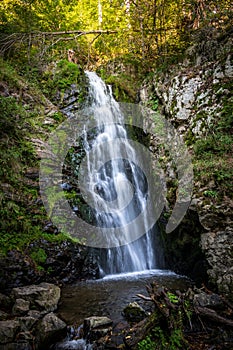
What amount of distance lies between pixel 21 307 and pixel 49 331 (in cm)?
86

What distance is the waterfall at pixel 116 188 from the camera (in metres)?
6.89

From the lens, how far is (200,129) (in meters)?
6.65

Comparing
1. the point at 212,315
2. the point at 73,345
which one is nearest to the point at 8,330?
the point at 73,345

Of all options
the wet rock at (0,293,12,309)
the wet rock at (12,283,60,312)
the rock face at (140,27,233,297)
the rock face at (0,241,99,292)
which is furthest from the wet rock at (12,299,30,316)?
the rock face at (140,27,233,297)

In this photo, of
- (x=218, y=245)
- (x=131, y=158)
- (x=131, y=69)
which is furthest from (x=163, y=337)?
(x=131, y=69)

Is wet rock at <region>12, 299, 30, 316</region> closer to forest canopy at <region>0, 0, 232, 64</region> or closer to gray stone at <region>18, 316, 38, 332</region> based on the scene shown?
gray stone at <region>18, 316, 38, 332</region>

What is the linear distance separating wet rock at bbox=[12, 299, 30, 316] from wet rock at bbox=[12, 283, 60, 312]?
4.9 inches

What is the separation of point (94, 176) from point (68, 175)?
944 mm

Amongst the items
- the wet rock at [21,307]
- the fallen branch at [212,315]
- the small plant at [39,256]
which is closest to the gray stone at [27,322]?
the wet rock at [21,307]

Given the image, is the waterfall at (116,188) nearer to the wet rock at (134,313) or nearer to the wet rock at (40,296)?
the wet rock at (40,296)

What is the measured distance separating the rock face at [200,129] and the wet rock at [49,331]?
2781 millimetres

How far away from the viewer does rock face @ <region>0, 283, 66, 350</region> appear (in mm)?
3281

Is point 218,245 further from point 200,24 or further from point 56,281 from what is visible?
point 200,24

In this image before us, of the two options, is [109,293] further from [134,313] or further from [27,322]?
[27,322]
